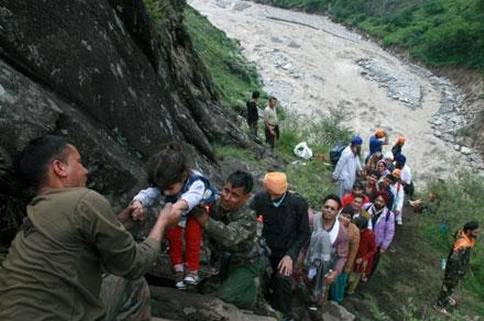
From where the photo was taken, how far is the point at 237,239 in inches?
163

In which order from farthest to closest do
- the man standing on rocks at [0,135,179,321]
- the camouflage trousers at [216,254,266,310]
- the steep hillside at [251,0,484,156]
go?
the steep hillside at [251,0,484,156] → the camouflage trousers at [216,254,266,310] → the man standing on rocks at [0,135,179,321]

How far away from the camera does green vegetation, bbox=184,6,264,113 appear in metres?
21.2

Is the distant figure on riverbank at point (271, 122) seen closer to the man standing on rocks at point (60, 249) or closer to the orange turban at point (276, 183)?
the orange turban at point (276, 183)

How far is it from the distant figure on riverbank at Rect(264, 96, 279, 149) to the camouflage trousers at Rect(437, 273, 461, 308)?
5.86 meters

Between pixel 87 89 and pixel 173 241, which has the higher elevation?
pixel 87 89

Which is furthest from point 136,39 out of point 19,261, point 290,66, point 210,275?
point 290,66

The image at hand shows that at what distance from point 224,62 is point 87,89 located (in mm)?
20283

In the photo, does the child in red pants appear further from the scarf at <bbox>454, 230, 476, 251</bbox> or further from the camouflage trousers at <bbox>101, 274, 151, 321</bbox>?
the scarf at <bbox>454, 230, 476, 251</bbox>

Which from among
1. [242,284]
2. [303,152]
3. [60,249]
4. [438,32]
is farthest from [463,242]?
[438,32]

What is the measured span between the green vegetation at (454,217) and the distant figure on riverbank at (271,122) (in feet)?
12.4

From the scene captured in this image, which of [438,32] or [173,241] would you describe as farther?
[438,32]

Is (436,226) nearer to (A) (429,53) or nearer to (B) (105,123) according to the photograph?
(B) (105,123)

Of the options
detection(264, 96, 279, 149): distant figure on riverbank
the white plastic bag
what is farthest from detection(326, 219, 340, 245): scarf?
the white plastic bag

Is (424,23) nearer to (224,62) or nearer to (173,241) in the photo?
(224,62)
